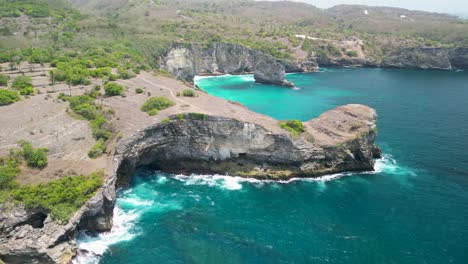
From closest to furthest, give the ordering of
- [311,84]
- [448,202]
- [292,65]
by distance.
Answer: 1. [448,202]
2. [311,84]
3. [292,65]

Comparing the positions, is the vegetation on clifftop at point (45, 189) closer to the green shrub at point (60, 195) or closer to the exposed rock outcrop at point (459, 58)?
the green shrub at point (60, 195)

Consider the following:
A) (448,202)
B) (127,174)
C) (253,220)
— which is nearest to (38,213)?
(127,174)

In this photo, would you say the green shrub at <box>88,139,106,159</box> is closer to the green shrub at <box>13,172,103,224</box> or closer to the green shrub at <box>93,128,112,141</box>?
the green shrub at <box>93,128,112,141</box>

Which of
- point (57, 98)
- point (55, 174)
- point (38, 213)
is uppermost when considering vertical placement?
point (57, 98)

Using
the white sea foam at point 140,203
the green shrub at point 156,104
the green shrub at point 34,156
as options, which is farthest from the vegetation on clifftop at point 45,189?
the green shrub at point 156,104

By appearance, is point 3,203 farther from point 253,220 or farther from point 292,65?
point 292,65

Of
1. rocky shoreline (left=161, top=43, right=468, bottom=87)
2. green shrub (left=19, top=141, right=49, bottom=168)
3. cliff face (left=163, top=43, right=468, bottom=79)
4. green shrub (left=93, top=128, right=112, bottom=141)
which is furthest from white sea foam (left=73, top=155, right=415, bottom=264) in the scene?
cliff face (left=163, top=43, right=468, bottom=79)

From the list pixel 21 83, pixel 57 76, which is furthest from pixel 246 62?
pixel 21 83
